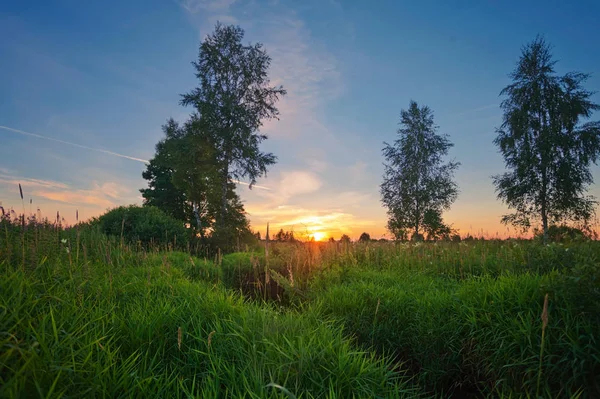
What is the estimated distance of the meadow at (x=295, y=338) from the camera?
226 centimetres

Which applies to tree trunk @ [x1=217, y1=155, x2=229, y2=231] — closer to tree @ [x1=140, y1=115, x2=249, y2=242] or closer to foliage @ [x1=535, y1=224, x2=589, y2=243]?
tree @ [x1=140, y1=115, x2=249, y2=242]

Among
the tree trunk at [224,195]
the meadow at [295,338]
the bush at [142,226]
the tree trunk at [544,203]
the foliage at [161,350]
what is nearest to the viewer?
the foliage at [161,350]

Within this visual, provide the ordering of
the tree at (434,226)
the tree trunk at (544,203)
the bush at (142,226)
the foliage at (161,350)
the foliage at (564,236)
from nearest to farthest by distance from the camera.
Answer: the foliage at (161,350) → the foliage at (564,236) → the bush at (142,226) → the tree trunk at (544,203) → the tree at (434,226)

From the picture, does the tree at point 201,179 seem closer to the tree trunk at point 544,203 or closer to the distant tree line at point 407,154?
the distant tree line at point 407,154

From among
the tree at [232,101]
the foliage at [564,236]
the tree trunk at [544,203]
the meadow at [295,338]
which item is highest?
the tree at [232,101]

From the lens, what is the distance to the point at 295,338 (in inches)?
131

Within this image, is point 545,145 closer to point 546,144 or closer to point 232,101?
point 546,144

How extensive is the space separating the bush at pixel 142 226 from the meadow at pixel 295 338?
23.8ft

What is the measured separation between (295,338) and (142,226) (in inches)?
452

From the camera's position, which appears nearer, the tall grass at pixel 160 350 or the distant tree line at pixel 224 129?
the tall grass at pixel 160 350

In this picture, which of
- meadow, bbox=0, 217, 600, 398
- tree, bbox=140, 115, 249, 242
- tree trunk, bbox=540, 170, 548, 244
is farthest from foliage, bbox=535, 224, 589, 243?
tree, bbox=140, 115, 249, 242

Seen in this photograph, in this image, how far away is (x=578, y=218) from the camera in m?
20.1

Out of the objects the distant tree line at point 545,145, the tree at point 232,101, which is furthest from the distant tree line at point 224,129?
the distant tree line at point 545,145

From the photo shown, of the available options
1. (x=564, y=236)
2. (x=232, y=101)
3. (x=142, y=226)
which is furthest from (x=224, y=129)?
(x=564, y=236)
